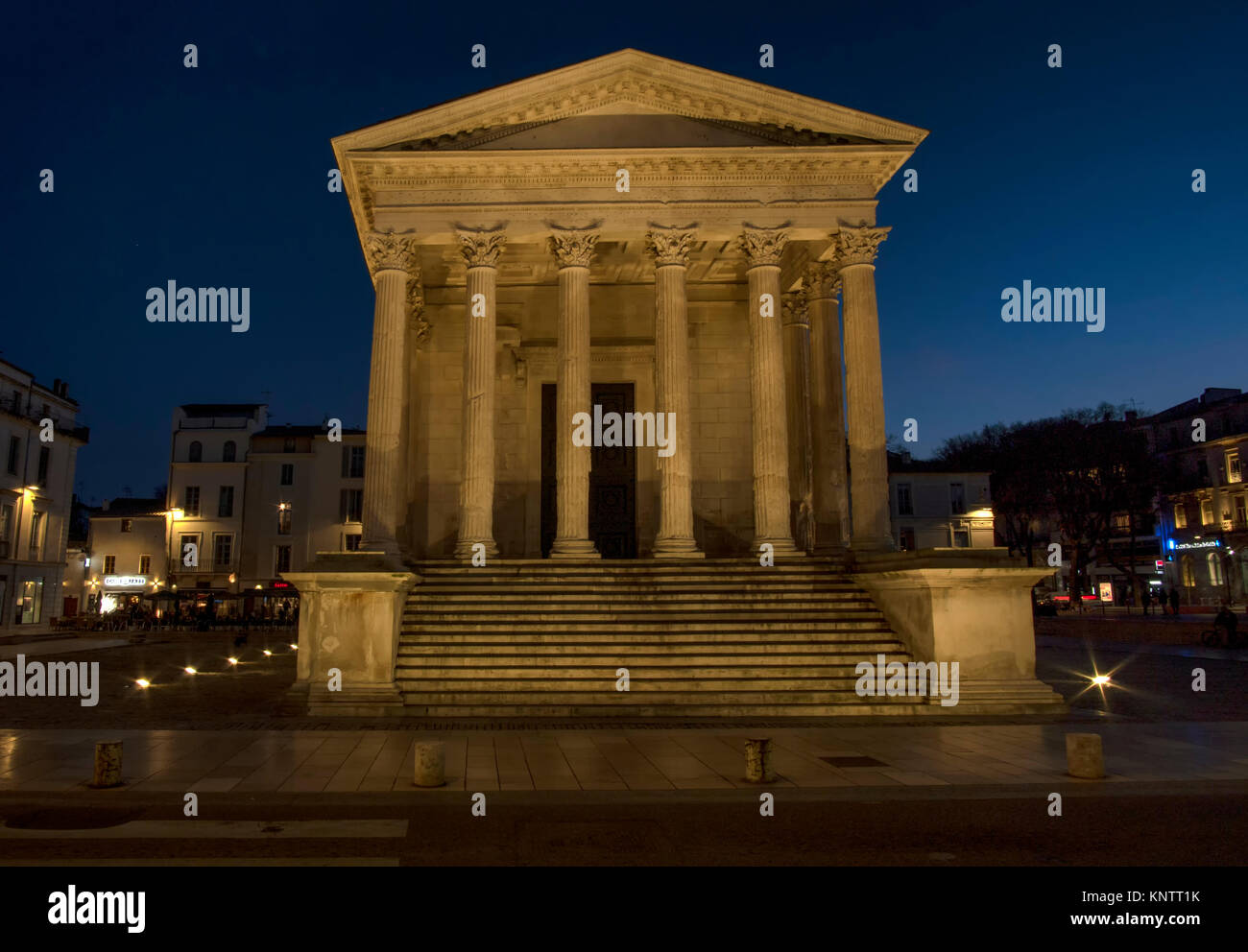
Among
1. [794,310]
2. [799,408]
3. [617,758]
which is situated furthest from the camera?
[794,310]

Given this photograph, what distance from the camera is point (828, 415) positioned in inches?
1058

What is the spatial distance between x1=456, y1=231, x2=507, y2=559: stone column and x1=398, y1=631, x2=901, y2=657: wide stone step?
14.0 feet

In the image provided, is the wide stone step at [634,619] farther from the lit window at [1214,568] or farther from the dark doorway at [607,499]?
the lit window at [1214,568]

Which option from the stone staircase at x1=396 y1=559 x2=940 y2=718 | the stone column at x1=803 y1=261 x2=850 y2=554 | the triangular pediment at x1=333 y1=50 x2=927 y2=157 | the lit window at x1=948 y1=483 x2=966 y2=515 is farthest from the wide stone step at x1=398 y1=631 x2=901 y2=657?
the lit window at x1=948 y1=483 x2=966 y2=515

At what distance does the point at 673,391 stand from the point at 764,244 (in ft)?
16.9

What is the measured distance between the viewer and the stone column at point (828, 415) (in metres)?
26.4

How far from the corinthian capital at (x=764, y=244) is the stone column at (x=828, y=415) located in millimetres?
2478

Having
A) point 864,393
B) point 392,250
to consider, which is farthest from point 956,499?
point 392,250

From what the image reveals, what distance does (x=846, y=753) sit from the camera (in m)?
13.1

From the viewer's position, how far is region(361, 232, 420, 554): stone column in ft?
75.1

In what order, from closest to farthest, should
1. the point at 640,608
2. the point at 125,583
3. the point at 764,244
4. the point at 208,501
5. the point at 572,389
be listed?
the point at 640,608
the point at 572,389
the point at 764,244
the point at 208,501
the point at 125,583

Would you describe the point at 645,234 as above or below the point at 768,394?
above

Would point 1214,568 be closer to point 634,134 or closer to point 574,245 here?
point 634,134
